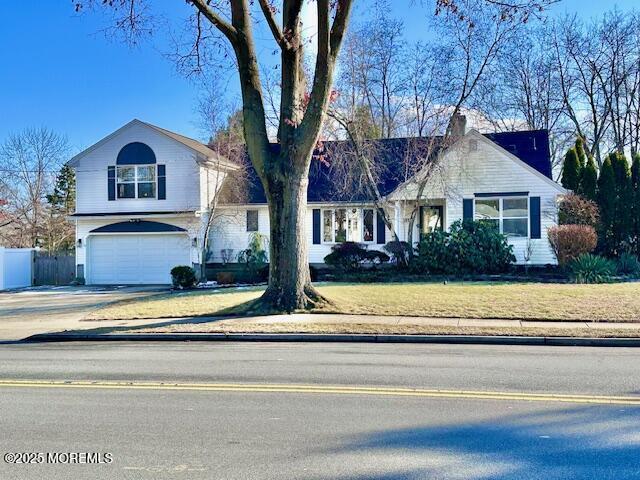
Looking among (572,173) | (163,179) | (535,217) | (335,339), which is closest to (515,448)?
(335,339)

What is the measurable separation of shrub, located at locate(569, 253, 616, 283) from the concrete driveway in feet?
47.4

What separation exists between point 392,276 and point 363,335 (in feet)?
33.6

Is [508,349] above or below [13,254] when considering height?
below

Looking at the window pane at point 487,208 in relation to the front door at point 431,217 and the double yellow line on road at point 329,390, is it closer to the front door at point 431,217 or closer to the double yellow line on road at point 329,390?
the front door at point 431,217

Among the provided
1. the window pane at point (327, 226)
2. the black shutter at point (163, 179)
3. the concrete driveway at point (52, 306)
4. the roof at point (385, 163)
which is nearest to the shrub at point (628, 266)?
the roof at point (385, 163)

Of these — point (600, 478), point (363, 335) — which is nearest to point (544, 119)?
point (363, 335)

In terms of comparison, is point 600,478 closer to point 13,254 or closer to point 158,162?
point 158,162

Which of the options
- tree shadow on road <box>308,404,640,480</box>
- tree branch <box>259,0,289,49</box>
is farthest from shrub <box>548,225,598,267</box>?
tree shadow on road <box>308,404,640,480</box>

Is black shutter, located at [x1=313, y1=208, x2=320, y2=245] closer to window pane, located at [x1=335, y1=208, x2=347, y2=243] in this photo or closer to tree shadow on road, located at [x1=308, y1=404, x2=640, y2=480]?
window pane, located at [x1=335, y1=208, x2=347, y2=243]

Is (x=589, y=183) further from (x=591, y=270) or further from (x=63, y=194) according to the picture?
(x=63, y=194)

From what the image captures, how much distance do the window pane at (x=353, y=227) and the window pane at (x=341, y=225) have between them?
6.5 inches

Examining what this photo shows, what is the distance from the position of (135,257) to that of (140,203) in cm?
252

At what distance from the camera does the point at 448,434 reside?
18.4 feet

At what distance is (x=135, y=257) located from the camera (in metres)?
27.5
